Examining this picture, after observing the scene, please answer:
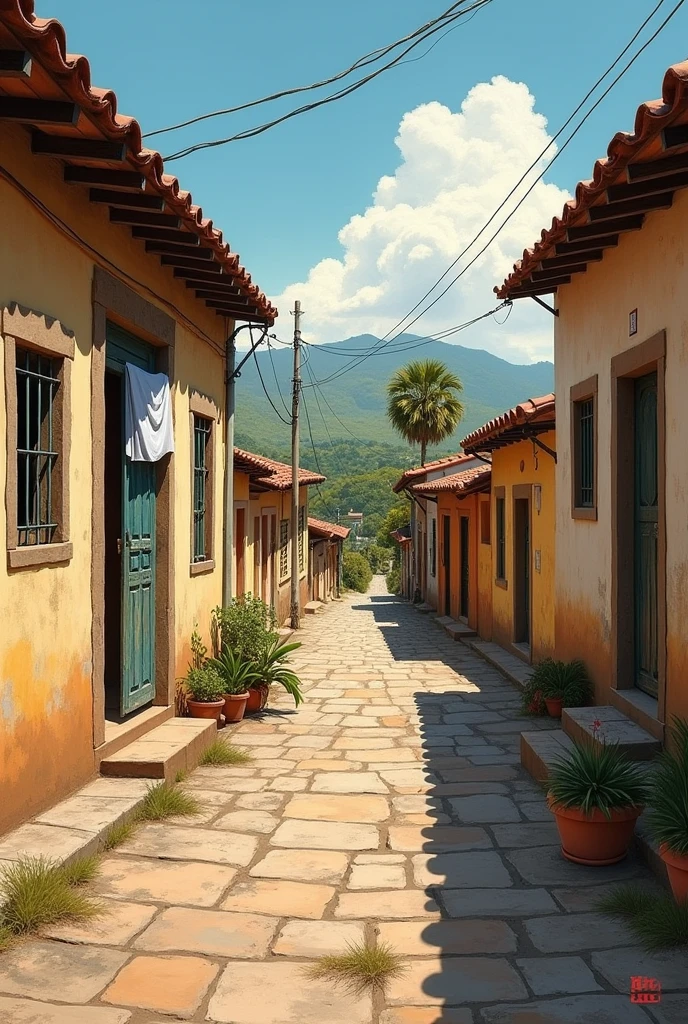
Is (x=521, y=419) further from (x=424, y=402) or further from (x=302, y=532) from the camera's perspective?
(x=424, y=402)

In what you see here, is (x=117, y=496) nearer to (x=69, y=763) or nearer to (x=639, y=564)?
(x=69, y=763)

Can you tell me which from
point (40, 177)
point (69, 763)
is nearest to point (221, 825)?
point (69, 763)

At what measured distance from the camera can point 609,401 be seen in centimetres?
721

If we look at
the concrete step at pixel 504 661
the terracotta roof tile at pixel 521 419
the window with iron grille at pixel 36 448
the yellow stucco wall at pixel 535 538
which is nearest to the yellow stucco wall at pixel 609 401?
the terracotta roof tile at pixel 521 419

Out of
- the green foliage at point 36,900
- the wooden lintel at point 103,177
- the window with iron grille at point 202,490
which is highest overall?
the wooden lintel at point 103,177

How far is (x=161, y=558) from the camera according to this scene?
764cm

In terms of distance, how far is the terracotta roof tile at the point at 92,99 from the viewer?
3.56 m

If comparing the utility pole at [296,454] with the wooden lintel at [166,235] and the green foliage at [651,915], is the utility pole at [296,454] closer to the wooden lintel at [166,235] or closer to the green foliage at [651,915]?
the wooden lintel at [166,235]

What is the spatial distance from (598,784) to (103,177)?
4.35 metres

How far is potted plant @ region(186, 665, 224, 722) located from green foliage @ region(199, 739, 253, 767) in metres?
0.71

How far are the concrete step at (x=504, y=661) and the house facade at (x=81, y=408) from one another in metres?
4.33

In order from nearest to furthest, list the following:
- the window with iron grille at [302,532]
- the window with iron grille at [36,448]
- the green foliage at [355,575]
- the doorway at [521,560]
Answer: the window with iron grille at [36,448] → the doorway at [521,560] → the window with iron grille at [302,532] → the green foliage at [355,575]

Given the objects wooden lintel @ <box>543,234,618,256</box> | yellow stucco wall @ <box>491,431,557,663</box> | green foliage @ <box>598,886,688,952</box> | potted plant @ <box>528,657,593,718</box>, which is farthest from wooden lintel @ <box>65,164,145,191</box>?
yellow stucco wall @ <box>491,431,557,663</box>

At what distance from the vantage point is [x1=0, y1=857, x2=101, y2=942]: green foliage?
3863 millimetres
